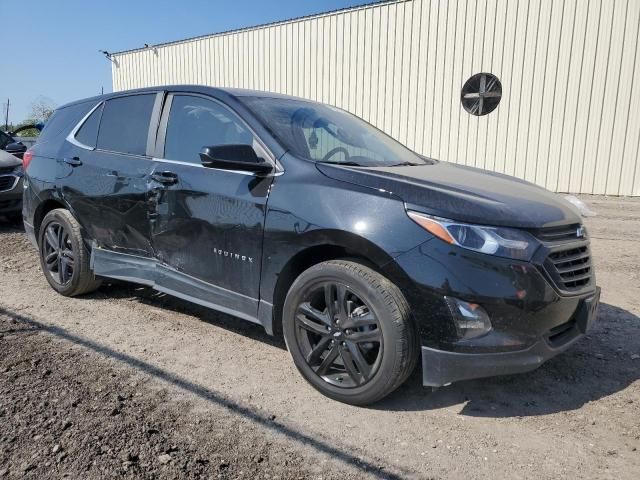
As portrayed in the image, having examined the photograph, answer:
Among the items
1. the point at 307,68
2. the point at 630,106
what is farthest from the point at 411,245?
the point at 307,68

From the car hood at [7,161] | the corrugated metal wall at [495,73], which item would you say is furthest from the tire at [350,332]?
the corrugated metal wall at [495,73]

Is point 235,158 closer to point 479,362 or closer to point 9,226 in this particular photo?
point 479,362

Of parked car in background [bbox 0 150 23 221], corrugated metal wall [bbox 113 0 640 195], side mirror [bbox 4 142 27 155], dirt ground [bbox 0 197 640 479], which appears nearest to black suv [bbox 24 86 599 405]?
dirt ground [bbox 0 197 640 479]

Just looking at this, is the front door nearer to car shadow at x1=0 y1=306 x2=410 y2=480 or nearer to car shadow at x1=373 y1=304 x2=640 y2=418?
car shadow at x1=0 y1=306 x2=410 y2=480

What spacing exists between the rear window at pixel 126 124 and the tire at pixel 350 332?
1871mm

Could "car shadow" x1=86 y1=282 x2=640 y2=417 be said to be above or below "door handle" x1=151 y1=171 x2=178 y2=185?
below

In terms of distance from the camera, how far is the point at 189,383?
9.41ft

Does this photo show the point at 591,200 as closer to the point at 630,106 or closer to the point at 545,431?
the point at 630,106

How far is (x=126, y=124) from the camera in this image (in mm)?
3965

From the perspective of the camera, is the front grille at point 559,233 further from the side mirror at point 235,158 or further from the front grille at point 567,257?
the side mirror at point 235,158

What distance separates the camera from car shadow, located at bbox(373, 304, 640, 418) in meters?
2.67

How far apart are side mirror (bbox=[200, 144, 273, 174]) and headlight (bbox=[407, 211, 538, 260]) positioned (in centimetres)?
107

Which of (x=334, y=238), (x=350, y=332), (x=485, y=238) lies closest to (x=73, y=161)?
(x=334, y=238)

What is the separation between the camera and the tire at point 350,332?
2445mm
